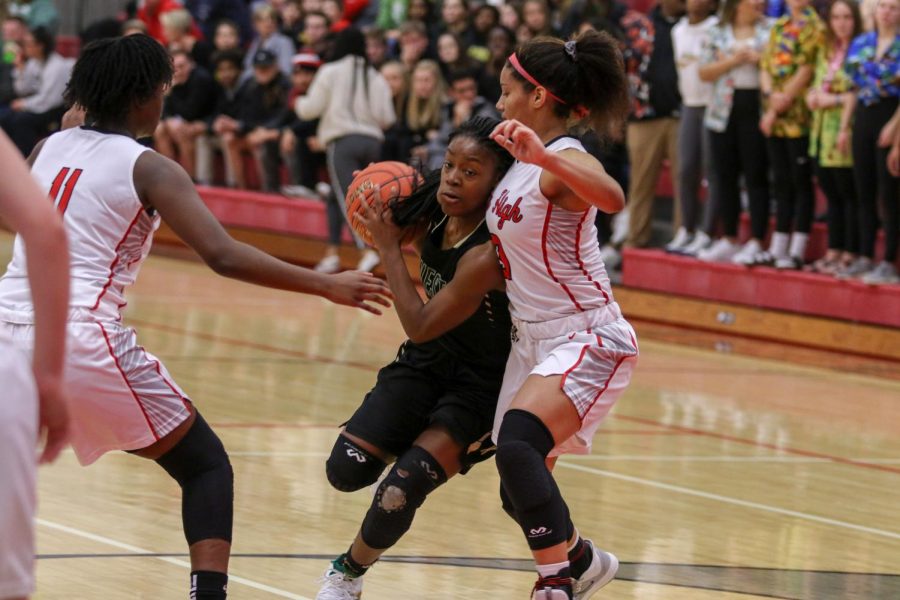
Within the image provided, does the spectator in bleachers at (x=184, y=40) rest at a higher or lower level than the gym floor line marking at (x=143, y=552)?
lower

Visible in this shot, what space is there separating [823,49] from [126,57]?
739 cm

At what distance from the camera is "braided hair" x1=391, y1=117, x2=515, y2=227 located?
4242 mm

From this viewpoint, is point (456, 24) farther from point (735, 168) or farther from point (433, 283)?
point (433, 283)

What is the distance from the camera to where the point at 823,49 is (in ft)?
33.7

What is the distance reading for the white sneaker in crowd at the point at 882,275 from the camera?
10.3 m

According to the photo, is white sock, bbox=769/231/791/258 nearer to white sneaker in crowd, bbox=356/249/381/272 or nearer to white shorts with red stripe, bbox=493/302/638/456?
white sneaker in crowd, bbox=356/249/381/272

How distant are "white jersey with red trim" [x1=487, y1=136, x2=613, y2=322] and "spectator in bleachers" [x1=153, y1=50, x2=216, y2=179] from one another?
1144cm

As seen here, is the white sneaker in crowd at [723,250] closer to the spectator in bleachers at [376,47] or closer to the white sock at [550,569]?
the spectator in bleachers at [376,47]

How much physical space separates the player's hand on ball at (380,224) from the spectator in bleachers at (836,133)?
6324 millimetres

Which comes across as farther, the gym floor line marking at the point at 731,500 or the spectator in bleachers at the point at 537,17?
the spectator in bleachers at the point at 537,17

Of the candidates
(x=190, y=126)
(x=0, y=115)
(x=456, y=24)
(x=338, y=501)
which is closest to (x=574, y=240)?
(x=338, y=501)

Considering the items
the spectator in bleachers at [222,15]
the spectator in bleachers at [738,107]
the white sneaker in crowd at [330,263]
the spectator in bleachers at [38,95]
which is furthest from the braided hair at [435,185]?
the spectator in bleachers at [222,15]

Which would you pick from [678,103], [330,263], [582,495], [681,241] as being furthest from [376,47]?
[582,495]

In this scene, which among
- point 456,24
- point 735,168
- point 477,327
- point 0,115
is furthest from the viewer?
point 0,115
